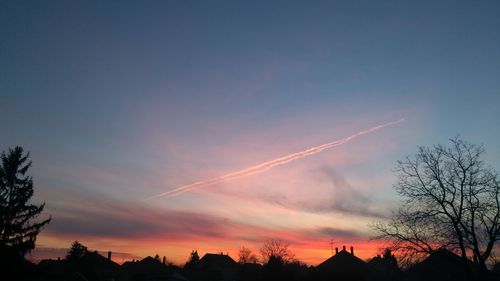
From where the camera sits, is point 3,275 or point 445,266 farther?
point 445,266

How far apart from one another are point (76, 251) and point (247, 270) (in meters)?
31.2

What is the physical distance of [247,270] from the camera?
72188mm

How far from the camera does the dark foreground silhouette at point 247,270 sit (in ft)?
111

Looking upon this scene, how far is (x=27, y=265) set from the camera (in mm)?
35375

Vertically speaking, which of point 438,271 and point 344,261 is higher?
point 344,261

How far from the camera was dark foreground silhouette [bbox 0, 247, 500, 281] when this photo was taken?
33.9 meters

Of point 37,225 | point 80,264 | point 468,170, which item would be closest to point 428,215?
point 468,170

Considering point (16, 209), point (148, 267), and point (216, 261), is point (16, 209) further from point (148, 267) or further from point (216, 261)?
point (216, 261)

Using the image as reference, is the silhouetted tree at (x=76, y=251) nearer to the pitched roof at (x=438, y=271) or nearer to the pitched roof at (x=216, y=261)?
the pitched roof at (x=216, y=261)

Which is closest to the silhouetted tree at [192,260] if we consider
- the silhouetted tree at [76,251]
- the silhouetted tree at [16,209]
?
the silhouetted tree at [76,251]

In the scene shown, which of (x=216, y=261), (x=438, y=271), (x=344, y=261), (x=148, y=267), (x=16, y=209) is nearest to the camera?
(x=16, y=209)

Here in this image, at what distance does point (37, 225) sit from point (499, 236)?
36.7 m

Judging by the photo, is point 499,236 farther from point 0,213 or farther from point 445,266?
point 0,213

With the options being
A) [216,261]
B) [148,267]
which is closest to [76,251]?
[148,267]
